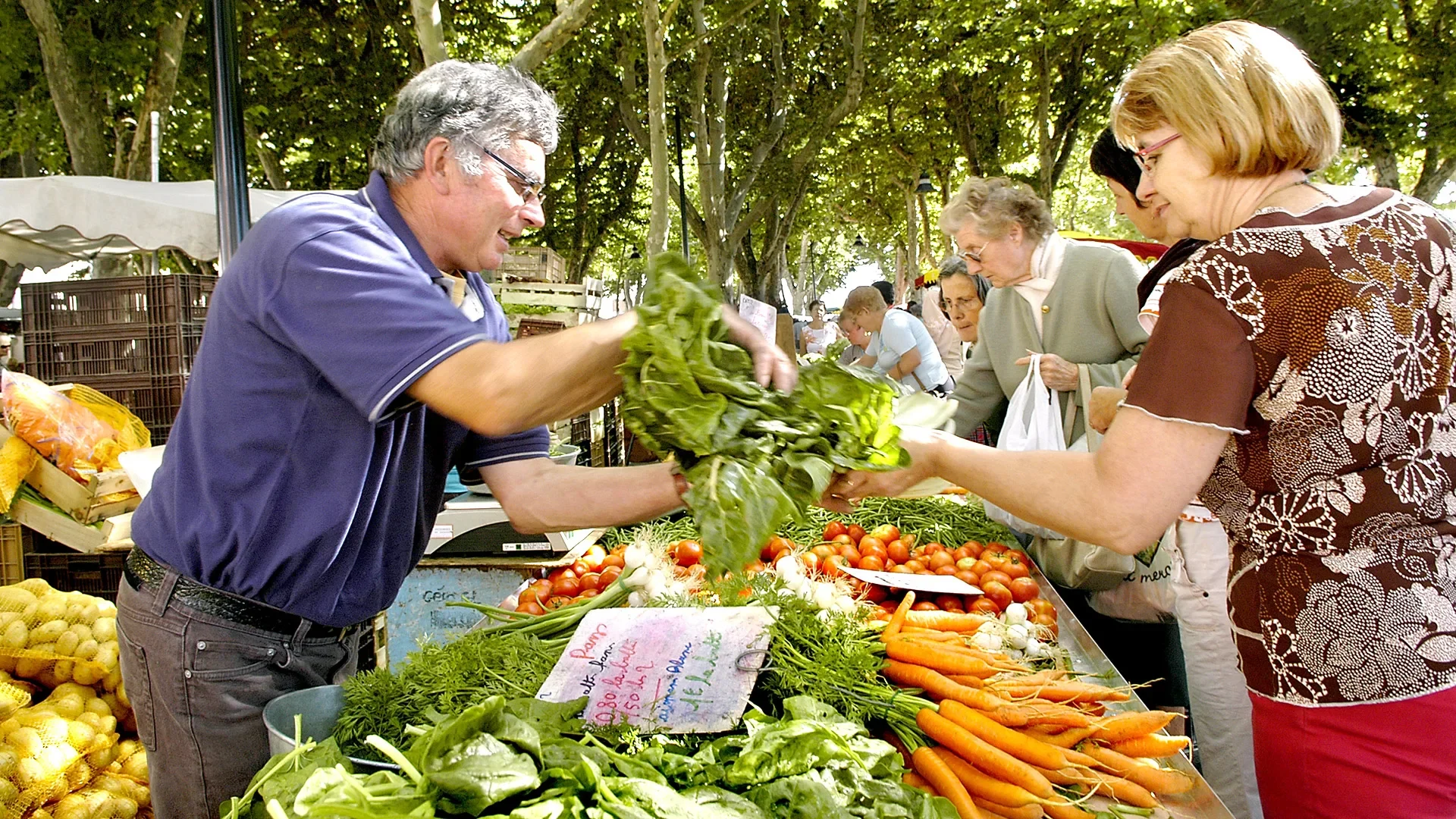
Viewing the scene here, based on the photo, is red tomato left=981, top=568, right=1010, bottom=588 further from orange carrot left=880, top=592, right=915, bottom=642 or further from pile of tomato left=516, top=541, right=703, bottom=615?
Answer: pile of tomato left=516, top=541, right=703, bottom=615

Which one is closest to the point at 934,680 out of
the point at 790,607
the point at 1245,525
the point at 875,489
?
the point at 790,607

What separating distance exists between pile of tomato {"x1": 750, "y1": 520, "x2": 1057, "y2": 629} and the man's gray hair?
2.00m

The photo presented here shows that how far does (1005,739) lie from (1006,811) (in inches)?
6.8

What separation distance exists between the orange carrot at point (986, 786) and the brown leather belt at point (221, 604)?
1.58 meters

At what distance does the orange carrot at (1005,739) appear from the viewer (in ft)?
7.75

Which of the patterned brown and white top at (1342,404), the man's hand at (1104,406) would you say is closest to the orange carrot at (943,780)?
the patterned brown and white top at (1342,404)

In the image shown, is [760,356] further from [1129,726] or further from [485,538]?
[485,538]

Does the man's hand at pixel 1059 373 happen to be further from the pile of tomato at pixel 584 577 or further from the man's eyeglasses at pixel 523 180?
the man's eyeglasses at pixel 523 180

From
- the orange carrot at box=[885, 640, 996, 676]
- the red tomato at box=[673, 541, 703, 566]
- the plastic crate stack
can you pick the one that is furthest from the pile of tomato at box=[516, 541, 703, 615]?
the plastic crate stack

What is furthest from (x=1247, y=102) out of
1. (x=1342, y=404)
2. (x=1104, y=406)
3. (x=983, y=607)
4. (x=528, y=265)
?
(x=528, y=265)

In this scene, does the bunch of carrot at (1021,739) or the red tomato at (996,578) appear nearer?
the bunch of carrot at (1021,739)

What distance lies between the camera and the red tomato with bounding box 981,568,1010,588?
371 centimetres

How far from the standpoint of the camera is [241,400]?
6.57 ft

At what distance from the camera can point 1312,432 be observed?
1.68m
